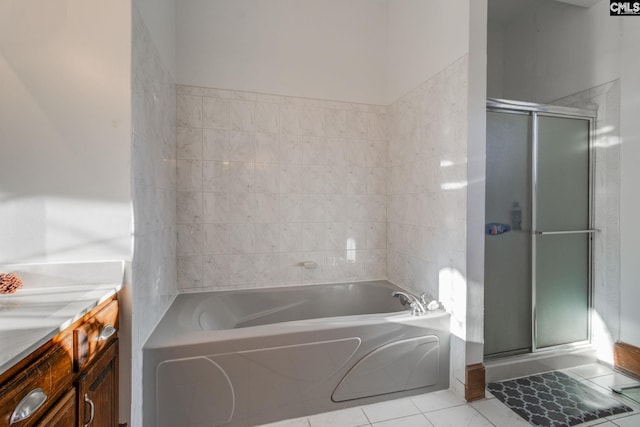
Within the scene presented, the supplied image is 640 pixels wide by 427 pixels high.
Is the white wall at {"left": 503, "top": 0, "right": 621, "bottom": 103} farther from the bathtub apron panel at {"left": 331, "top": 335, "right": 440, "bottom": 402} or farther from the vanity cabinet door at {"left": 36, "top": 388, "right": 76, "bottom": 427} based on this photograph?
the vanity cabinet door at {"left": 36, "top": 388, "right": 76, "bottom": 427}

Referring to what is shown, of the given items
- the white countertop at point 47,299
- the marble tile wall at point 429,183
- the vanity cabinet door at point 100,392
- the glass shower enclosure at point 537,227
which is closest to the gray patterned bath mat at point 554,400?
the glass shower enclosure at point 537,227

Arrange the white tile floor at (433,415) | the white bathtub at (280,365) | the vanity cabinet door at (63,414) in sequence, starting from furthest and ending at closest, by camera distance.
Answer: the white tile floor at (433,415) → the white bathtub at (280,365) → the vanity cabinet door at (63,414)

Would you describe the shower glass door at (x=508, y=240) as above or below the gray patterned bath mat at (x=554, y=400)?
above

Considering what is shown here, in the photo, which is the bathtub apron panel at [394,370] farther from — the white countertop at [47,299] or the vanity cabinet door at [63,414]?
the white countertop at [47,299]

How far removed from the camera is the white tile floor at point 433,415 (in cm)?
154

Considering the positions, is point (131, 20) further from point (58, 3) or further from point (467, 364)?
point (467, 364)

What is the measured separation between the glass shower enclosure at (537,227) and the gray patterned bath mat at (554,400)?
0.69 ft

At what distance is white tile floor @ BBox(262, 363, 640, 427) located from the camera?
1540 millimetres

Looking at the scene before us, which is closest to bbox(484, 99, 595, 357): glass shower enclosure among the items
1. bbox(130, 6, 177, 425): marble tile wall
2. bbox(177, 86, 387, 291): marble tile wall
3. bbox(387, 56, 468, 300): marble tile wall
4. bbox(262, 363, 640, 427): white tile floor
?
bbox(387, 56, 468, 300): marble tile wall

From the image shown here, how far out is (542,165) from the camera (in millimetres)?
2109

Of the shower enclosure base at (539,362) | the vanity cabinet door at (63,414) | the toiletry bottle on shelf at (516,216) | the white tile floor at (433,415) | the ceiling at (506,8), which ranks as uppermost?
the ceiling at (506,8)

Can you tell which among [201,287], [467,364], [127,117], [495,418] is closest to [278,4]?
[127,117]

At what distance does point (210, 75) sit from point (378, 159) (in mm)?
1605

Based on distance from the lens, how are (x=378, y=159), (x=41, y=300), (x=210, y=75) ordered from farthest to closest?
(x=378, y=159), (x=210, y=75), (x=41, y=300)
